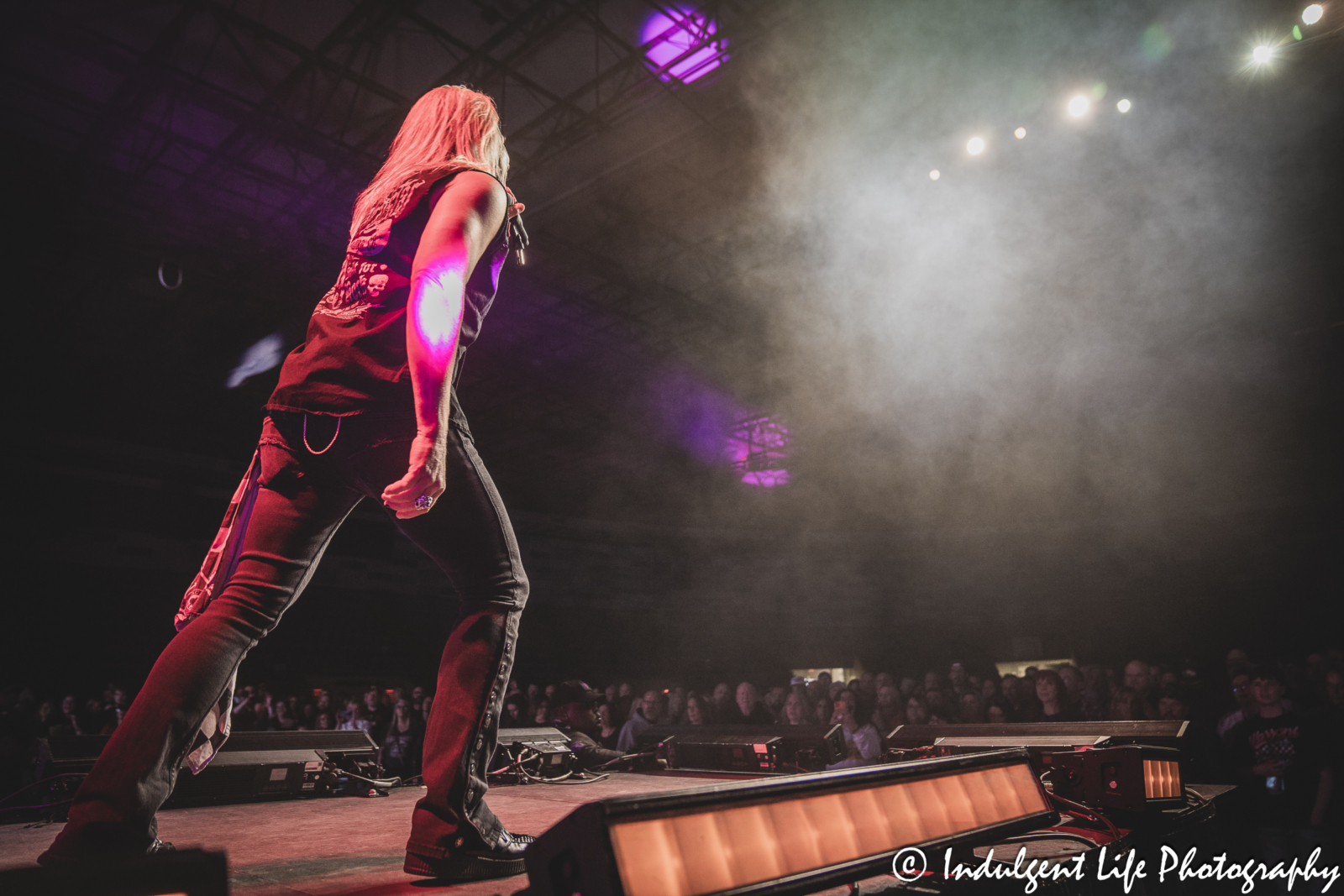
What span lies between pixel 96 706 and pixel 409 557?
5.27 metres

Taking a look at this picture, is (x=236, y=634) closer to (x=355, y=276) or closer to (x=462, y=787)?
(x=462, y=787)

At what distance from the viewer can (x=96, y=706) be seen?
7.82m

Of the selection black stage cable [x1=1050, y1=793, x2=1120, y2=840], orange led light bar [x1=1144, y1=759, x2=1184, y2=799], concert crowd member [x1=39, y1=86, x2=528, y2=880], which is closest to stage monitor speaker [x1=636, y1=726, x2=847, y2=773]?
orange led light bar [x1=1144, y1=759, x2=1184, y2=799]

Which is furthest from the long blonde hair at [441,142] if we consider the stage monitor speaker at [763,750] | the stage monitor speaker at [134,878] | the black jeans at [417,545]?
the stage monitor speaker at [763,750]

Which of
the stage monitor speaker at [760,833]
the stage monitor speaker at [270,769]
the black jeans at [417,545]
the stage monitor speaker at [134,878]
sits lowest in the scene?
the stage monitor speaker at [270,769]

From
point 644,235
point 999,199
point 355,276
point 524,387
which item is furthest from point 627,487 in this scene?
point 355,276

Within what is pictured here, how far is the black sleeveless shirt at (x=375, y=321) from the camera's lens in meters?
1.19

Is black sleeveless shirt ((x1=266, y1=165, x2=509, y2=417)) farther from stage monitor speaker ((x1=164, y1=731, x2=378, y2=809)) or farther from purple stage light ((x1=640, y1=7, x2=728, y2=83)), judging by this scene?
purple stage light ((x1=640, y1=7, x2=728, y2=83))

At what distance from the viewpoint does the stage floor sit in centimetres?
112

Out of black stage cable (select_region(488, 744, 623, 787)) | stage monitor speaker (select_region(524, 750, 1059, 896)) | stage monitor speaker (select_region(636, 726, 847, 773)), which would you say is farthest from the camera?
stage monitor speaker (select_region(636, 726, 847, 773))

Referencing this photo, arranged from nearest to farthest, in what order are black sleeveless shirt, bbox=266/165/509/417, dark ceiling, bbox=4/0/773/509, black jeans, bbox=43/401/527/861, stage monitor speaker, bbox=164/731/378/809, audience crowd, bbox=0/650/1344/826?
black jeans, bbox=43/401/527/861 < black sleeveless shirt, bbox=266/165/509/417 < stage monitor speaker, bbox=164/731/378/809 < audience crowd, bbox=0/650/1344/826 < dark ceiling, bbox=4/0/773/509

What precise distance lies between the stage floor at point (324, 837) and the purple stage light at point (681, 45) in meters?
5.43

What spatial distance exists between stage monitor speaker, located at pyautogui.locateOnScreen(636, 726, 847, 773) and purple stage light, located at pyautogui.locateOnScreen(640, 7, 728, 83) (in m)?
5.04

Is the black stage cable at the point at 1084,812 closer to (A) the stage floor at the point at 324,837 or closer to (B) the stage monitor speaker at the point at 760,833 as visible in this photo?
(B) the stage monitor speaker at the point at 760,833
